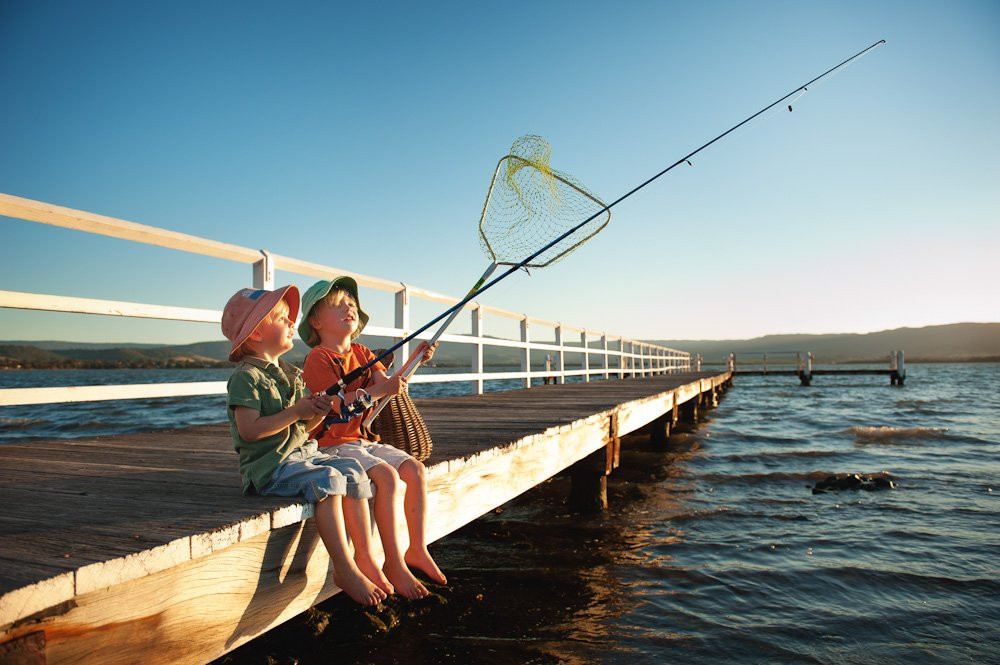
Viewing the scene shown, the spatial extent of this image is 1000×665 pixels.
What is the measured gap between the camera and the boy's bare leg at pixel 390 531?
215cm

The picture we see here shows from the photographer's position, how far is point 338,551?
198 centimetres

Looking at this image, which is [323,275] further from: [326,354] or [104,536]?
[104,536]

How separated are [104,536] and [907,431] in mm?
14140

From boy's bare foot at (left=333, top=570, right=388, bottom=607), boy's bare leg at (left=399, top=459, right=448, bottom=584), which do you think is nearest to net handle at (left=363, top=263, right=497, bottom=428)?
boy's bare leg at (left=399, top=459, right=448, bottom=584)

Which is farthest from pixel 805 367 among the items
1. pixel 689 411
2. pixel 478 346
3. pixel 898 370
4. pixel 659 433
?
pixel 478 346

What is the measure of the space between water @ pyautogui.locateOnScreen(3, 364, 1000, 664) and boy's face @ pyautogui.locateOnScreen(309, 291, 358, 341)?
144cm

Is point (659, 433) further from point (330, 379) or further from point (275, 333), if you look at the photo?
point (275, 333)

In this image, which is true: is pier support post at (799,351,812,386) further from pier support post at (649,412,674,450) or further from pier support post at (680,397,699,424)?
pier support post at (649,412,674,450)

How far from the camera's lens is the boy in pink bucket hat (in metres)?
1.98

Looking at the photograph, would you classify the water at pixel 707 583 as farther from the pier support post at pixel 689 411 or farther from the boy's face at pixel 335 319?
the pier support post at pixel 689 411

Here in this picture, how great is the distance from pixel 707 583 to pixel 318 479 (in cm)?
296

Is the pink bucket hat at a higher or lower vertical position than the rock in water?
higher

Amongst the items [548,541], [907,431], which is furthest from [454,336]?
[907,431]

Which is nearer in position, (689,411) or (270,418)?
(270,418)
